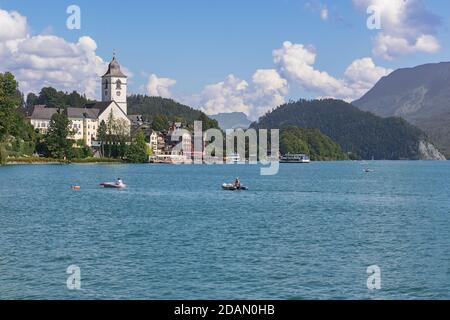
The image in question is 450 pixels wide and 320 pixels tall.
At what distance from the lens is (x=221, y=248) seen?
149ft

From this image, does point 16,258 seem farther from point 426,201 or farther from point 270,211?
point 426,201

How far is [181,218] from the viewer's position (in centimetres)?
6384

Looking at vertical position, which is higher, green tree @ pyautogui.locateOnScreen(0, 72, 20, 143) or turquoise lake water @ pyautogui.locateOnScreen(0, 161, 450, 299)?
green tree @ pyautogui.locateOnScreen(0, 72, 20, 143)

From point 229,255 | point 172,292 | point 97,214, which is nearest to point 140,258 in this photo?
point 229,255

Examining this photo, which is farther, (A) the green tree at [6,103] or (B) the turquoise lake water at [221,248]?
(A) the green tree at [6,103]

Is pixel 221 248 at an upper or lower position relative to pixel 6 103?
lower

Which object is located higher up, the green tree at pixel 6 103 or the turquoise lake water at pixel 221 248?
the green tree at pixel 6 103

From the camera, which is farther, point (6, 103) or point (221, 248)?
point (6, 103)

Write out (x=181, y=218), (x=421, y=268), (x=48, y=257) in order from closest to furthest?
(x=421, y=268) → (x=48, y=257) → (x=181, y=218)

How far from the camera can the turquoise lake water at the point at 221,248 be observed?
1326 inches

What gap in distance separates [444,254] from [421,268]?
5.90 meters

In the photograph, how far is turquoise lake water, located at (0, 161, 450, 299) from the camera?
33.7 meters

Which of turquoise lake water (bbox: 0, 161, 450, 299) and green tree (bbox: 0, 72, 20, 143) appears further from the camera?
green tree (bbox: 0, 72, 20, 143)
